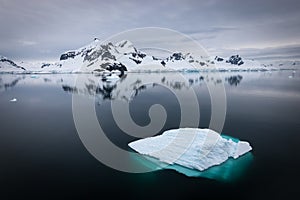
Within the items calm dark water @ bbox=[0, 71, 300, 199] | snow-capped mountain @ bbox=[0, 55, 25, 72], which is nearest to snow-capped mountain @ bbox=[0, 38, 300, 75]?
snow-capped mountain @ bbox=[0, 55, 25, 72]

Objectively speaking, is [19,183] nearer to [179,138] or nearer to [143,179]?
[143,179]

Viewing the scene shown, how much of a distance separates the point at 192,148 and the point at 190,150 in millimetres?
109

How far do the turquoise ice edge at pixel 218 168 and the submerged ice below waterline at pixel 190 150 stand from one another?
3 cm

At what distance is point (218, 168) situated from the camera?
24.0 feet

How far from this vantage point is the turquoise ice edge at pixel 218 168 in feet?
22.5

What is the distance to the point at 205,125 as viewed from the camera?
12.7m

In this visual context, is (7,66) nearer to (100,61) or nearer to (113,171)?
(100,61)

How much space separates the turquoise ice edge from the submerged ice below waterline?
0.03m

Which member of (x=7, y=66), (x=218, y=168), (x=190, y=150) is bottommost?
(x=218, y=168)

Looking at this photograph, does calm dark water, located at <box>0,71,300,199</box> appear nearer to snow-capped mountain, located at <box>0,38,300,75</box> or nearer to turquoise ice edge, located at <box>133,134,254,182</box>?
turquoise ice edge, located at <box>133,134,254,182</box>

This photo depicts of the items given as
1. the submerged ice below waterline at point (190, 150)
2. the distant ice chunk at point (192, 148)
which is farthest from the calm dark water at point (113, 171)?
the distant ice chunk at point (192, 148)

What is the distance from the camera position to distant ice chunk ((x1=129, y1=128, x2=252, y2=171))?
7516 mm

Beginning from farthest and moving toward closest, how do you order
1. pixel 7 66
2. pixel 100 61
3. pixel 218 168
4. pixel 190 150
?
1. pixel 7 66
2. pixel 100 61
3. pixel 190 150
4. pixel 218 168

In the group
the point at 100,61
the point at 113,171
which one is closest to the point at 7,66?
the point at 100,61
